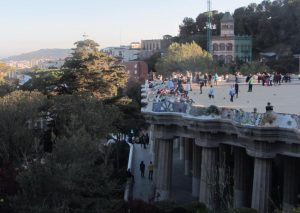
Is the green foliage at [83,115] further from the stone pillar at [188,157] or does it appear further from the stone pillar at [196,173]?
the stone pillar at [188,157]

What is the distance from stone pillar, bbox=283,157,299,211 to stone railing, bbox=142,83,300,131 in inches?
145

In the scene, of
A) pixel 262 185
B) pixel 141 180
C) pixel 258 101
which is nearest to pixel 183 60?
pixel 141 180

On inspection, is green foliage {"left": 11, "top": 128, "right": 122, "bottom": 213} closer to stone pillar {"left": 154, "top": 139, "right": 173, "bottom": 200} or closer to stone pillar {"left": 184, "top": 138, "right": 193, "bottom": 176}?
stone pillar {"left": 154, "top": 139, "right": 173, "bottom": 200}

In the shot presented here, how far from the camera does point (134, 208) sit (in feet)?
68.4

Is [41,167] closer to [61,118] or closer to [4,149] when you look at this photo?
[4,149]

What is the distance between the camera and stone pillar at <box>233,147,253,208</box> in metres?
26.9

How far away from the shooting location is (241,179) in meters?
27.2

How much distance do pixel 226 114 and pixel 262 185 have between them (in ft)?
12.2

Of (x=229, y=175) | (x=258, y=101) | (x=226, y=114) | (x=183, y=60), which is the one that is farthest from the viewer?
(x=183, y=60)

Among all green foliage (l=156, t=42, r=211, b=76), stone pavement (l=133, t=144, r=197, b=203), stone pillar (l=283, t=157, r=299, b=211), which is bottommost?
stone pavement (l=133, t=144, r=197, b=203)

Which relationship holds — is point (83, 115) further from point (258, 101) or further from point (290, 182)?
point (290, 182)

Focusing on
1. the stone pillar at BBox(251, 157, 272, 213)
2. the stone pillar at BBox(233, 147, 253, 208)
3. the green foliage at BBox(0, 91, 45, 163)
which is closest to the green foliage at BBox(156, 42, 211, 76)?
the green foliage at BBox(0, 91, 45, 163)

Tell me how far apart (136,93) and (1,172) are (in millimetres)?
50783

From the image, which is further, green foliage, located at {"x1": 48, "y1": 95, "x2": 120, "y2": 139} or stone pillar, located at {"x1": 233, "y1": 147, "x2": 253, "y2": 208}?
green foliage, located at {"x1": 48, "y1": 95, "x2": 120, "y2": 139}
